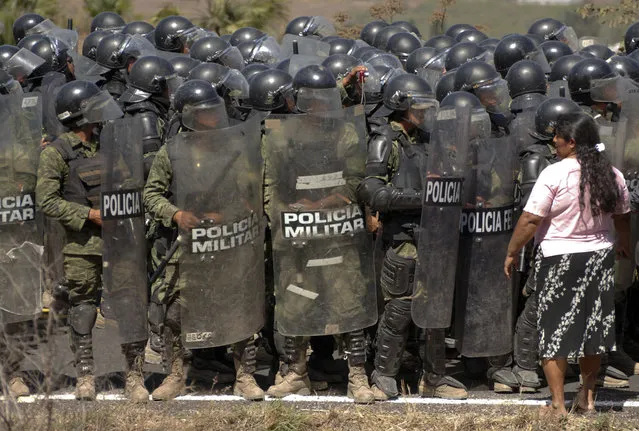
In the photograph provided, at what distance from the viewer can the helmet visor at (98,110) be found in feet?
22.3

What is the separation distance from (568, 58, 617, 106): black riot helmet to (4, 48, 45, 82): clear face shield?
4590 millimetres

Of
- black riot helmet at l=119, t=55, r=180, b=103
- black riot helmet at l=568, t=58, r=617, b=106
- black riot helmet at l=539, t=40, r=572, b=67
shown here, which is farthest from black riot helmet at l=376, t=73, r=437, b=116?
black riot helmet at l=539, t=40, r=572, b=67

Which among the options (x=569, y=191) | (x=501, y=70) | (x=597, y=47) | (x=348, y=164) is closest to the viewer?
(x=569, y=191)

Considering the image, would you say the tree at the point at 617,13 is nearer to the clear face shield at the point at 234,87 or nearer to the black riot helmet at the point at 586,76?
the black riot helmet at the point at 586,76

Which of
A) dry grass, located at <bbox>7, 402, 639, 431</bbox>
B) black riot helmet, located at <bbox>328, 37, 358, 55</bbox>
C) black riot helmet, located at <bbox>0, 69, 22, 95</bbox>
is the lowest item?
dry grass, located at <bbox>7, 402, 639, 431</bbox>

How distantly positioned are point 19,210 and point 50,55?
3.48 meters

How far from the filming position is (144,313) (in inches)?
268

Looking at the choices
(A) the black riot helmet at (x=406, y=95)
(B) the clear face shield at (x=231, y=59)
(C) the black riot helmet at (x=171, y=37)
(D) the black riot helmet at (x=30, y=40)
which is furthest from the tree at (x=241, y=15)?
(A) the black riot helmet at (x=406, y=95)

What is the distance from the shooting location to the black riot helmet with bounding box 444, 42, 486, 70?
33.6 feet

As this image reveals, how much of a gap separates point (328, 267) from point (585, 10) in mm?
17937

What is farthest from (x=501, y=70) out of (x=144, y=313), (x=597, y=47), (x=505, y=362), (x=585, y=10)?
(x=585, y=10)

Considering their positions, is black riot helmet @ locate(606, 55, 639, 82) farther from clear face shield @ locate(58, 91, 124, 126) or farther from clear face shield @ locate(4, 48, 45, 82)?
clear face shield @ locate(4, 48, 45, 82)

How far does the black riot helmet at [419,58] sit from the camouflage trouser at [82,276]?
458 cm

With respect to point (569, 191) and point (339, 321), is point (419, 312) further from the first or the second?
point (569, 191)
